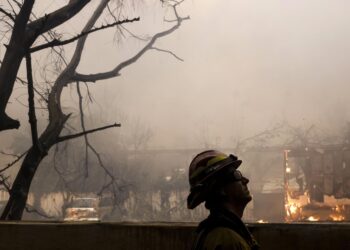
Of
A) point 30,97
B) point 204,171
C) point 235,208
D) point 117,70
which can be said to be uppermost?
point 117,70

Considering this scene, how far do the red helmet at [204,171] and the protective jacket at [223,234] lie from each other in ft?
0.27

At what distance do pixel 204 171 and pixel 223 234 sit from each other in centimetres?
25

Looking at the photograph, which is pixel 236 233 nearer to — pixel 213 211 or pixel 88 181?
pixel 213 211

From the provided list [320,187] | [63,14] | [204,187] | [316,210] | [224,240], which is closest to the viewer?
[224,240]

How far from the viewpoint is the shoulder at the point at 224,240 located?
1444mm

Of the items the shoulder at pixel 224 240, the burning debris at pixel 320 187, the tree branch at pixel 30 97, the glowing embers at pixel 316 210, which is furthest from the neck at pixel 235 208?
the burning debris at pixel 320 187

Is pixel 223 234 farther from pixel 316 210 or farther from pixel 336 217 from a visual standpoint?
pixel 316 210

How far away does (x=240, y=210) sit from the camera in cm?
164

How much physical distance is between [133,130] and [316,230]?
35.9 m

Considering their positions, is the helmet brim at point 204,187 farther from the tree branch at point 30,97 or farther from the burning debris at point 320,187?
the burning debris at point 320,187

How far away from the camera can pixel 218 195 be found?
1618 mm

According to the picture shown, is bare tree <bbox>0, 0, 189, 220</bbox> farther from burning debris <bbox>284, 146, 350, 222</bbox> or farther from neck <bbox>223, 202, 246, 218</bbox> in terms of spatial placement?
burning debris <bbox>284, 146, 350, 222</bbox>

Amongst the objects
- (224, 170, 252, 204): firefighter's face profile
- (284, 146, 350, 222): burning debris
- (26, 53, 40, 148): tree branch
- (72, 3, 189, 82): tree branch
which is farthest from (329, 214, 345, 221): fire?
(224, 170, 252, 204): firefighter's face profile

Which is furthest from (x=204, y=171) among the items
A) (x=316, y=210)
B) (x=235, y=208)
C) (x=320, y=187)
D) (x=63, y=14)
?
(x=320, y=187)
